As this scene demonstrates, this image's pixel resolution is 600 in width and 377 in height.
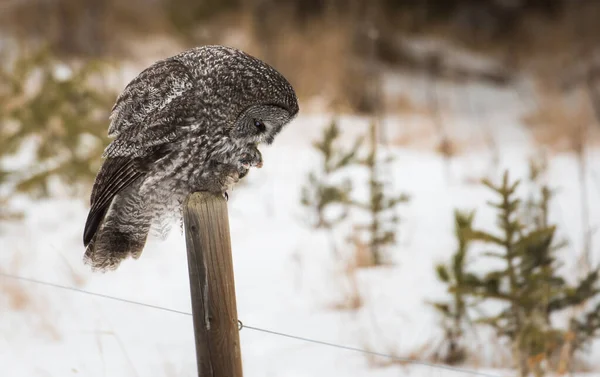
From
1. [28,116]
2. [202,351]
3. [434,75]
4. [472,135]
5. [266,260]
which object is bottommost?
[202,351]

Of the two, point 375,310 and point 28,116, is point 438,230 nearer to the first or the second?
point 375,310

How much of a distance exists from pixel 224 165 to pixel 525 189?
4.16 m

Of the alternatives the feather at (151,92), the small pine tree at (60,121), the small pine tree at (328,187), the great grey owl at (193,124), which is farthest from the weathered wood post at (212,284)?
the small pine tree at (60,121)

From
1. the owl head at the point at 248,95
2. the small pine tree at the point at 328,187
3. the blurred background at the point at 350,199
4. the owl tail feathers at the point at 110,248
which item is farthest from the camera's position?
the small pine tree at the point at 328,187

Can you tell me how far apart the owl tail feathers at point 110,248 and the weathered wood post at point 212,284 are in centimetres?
76

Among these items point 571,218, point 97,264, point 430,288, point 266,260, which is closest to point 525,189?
point 571,218

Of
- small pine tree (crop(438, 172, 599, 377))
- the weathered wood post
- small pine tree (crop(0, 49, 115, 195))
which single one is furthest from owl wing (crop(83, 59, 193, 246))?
small pine tree (crop(0, 49, 115, 195))

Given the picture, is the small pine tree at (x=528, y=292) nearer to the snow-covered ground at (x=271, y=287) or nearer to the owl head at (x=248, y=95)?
the snow-covered ground at (x=271, y=287)

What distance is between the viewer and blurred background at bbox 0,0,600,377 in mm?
3383

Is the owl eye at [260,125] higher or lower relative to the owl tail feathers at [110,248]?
higher

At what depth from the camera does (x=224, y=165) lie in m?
2.27

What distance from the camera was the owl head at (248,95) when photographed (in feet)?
7.06

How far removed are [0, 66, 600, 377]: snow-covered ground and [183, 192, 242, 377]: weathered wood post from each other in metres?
0.81

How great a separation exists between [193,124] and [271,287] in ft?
7.86
